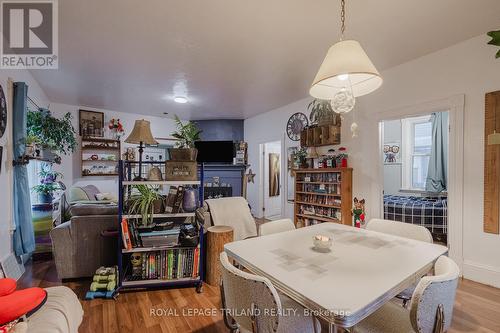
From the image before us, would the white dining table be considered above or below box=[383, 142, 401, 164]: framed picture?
below

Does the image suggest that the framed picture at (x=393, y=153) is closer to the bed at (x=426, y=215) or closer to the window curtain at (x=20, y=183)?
the bed at (x=426, y=215)

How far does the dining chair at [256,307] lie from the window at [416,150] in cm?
524

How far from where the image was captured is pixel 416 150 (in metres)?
5.26

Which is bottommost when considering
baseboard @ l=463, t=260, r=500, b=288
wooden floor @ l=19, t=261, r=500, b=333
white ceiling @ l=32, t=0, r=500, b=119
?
wooden floor @ l=19, t=261, r=500, b=333

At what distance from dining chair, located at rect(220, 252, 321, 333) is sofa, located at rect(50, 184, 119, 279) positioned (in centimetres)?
191

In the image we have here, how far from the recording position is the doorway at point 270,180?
5879 mm

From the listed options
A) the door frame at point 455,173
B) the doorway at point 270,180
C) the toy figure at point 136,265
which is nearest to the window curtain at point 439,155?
the door frame at point 455,173

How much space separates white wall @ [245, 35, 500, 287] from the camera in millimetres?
2400

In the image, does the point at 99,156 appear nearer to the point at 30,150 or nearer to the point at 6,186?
the point at 30,150

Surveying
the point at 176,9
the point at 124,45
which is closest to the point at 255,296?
the point at 176,9

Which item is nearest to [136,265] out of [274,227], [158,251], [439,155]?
[158,251]

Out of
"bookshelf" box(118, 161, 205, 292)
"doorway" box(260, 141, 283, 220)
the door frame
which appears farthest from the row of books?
"doorway" box(260, 141, 283, 220)

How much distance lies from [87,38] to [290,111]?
3557mm

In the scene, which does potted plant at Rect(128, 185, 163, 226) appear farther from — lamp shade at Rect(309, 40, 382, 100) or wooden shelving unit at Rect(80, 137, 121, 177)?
wooden shelving unit at Rect(80, 137, 121, 177)
